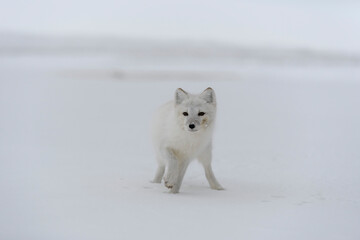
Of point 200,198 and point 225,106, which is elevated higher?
point 225,106

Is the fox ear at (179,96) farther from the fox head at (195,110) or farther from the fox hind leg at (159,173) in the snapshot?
the fox hind leg at (159,173)

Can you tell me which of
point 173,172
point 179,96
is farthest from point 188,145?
point 179,96

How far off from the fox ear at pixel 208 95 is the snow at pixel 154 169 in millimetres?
637

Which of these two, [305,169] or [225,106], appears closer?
[305,169]

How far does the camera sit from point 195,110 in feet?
11.2

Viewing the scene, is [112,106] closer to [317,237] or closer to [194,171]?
[194,171]

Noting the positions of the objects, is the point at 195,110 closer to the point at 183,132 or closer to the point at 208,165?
the point at 183,132

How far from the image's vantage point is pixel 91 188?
347 cm

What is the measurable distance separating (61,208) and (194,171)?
1.66 metres

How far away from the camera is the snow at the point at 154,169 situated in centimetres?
274

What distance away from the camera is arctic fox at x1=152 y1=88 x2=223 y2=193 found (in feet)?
11.2

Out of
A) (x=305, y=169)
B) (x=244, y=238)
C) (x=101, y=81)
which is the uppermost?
(x=101, y=81)

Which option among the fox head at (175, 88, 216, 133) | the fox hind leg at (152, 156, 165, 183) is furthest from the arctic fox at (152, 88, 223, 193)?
the fox hind leg at (152, 156, 165, 183)

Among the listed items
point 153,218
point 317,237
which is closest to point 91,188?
point 153,218
